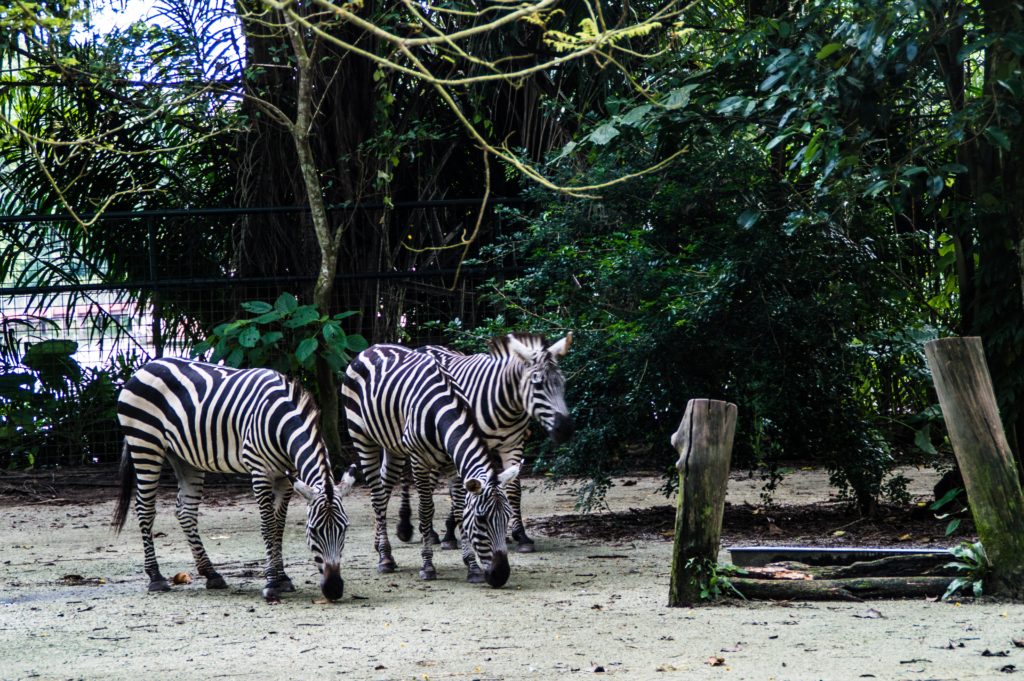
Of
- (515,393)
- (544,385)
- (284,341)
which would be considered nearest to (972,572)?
(544,385)

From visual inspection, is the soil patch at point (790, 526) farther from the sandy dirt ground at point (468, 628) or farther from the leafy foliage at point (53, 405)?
the leafy foliage at point (53, 405)

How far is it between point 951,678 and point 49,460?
9781 millimetres

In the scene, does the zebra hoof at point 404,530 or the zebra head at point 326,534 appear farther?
the zebra hoof at point 404,530

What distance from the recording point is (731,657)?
15.3 feet

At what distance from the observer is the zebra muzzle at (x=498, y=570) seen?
634 centimetres

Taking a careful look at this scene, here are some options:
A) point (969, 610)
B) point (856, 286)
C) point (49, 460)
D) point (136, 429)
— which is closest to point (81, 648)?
point (136, 429)

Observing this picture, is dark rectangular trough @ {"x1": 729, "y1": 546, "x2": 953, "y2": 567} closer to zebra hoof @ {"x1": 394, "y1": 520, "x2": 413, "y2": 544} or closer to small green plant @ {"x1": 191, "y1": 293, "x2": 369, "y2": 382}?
zebra hoof @ {"x1": 394, "y1": 520, "x2": 413, "y2": 544}

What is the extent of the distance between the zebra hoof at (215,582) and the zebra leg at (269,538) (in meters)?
0.51

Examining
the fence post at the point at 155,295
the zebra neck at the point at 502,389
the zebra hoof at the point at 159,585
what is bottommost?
the zebra hoof at the point at 159,585

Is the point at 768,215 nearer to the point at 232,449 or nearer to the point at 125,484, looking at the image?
the point at 232,449

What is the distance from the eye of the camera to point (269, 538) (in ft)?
21.0

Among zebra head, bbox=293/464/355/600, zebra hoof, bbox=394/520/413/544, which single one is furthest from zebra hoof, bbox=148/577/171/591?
zebra hoof, bbox=394/520/413/544

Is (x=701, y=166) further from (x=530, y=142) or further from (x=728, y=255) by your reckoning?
(x=530, y=142)

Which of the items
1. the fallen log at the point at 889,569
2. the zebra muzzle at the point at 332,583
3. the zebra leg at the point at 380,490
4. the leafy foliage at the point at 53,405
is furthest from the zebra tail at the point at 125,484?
the leafy foliage at the point at 53,405
